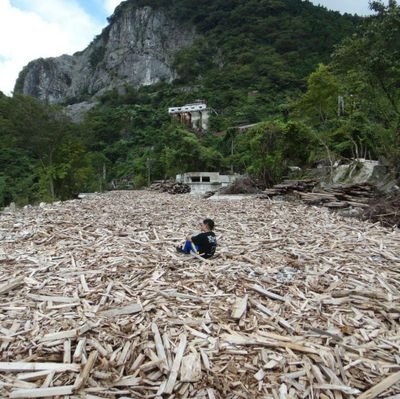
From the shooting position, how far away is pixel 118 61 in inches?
3784

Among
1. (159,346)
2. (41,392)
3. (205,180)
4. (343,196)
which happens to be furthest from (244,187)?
(41,392)

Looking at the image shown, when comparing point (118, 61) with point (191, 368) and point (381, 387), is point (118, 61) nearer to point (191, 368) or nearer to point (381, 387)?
point (191, 368)

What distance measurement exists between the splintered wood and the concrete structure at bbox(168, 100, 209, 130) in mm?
45681

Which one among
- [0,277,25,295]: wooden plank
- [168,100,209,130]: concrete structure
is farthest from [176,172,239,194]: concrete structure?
[168,100,209,130]: concrete structure

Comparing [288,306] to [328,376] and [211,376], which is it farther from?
[211,376]

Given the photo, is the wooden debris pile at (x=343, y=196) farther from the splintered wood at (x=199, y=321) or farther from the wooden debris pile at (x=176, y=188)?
the wooden debris pile at (x=176, y=188)

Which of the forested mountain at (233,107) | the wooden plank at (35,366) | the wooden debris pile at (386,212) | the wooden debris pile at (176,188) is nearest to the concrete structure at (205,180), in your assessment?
the wooden debris pile at (176,188)

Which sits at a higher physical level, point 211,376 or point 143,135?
point 143,135

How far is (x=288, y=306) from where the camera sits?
3.02m

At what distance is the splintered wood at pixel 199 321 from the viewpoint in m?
2.08

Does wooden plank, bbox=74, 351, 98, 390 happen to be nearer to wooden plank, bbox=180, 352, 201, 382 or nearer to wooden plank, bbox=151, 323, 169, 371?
wooden plank, bbox=151, 323, 169, 371

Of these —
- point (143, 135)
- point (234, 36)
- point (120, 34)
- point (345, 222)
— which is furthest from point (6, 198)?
point (120, 34)

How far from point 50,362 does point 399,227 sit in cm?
701

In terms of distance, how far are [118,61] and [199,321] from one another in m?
105
